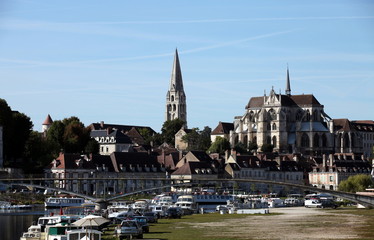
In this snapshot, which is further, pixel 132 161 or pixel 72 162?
pixel 132 161

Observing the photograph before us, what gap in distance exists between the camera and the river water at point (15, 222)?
6892 cm

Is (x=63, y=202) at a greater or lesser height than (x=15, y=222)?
greater

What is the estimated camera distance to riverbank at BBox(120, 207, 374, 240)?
59.7 metres

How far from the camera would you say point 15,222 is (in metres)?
83.7

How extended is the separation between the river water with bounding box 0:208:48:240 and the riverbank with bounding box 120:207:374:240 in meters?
9.15

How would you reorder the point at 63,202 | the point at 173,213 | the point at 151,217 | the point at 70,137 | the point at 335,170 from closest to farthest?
the point at 151,217
the point at 173,213
the point at 63,202
the point at 70,137
the point at 335,170

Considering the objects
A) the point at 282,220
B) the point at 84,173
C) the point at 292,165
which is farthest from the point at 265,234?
the point at 292,165

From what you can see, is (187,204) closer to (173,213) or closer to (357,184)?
(173,213)

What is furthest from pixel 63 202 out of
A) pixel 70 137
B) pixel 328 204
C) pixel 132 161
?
pixel 70 137

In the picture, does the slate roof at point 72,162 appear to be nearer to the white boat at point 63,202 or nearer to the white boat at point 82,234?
the white boat at point 63,202

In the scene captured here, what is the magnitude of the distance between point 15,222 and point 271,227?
25545 mm

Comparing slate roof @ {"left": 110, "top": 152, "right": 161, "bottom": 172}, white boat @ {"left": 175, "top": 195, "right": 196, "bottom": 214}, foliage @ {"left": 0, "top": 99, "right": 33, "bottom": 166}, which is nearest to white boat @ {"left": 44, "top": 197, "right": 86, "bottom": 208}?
white boat @ {"left": 175, "top": 195, "right": 196, "bottom": 214}

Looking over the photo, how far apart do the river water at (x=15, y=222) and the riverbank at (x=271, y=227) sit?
9148 mm

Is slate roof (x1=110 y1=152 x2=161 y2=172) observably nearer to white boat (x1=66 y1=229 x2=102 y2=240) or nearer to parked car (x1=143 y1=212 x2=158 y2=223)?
parked car (x1=143 y1=212 x2=158 y2=223)
